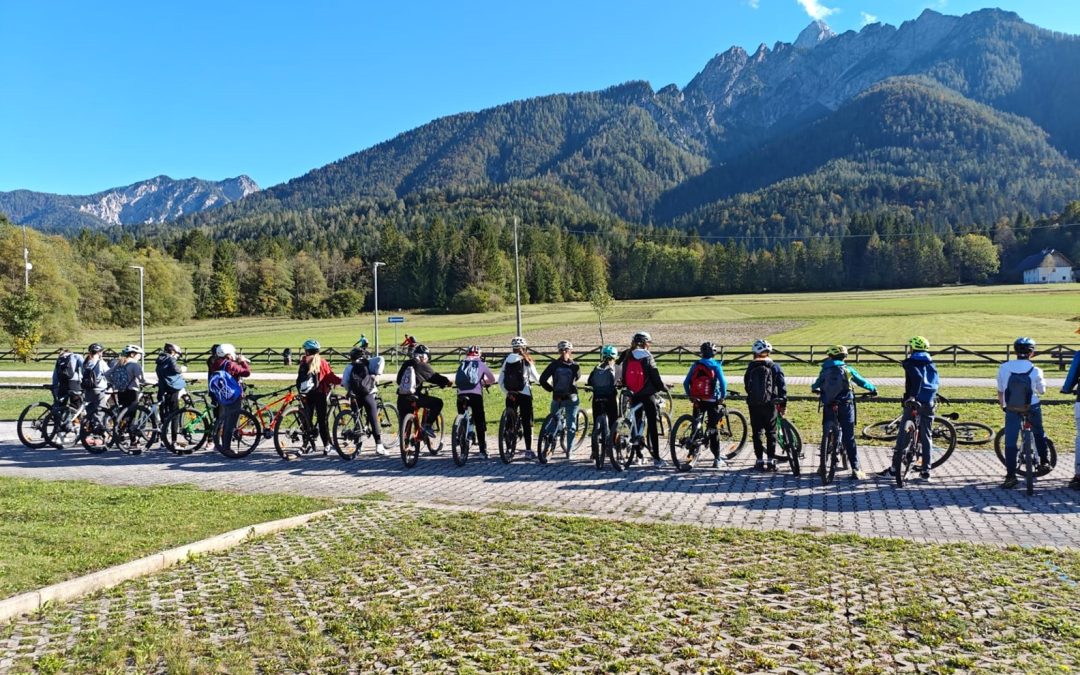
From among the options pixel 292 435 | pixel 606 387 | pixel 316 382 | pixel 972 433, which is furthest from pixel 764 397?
pixel 292 435

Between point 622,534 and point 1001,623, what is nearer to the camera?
point 1001,623

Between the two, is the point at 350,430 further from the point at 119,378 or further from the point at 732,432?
the point at 732,432

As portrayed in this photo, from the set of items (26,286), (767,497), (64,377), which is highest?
(26,286)

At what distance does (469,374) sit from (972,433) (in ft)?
28.2

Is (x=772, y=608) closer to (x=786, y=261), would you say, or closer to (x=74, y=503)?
(x=74, y=503)

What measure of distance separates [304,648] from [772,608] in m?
3.34

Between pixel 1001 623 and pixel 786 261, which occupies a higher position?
pixel 786 261

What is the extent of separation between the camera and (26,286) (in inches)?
2176

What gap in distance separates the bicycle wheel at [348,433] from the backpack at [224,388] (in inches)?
67.4

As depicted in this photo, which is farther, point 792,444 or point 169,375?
point 169,375

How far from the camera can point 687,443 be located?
10758mm

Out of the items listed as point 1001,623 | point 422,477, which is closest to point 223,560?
point 422,477

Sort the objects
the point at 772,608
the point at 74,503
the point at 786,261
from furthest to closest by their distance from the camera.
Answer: the point at 786,261 < the point at 74,503 < the point at 772,608

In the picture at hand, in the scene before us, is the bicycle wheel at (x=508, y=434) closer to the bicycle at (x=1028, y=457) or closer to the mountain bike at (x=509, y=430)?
the mountain bike at (x=509, y=430)
